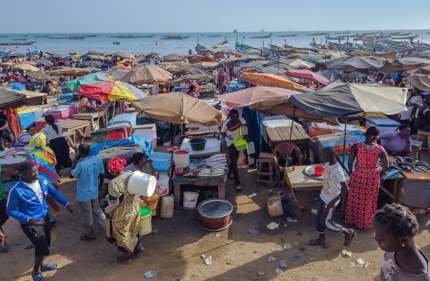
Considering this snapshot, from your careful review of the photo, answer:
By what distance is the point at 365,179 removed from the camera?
17.2 ft

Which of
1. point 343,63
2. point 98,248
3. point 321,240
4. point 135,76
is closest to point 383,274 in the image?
point 321,240

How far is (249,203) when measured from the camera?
6.67 meters

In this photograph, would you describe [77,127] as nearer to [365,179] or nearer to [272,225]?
[272,225]

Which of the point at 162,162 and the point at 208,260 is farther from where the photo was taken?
the point at 162,162

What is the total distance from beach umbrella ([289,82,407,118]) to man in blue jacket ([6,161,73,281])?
162 inches

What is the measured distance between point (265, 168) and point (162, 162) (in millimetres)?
2484

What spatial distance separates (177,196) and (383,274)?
4.57 meters

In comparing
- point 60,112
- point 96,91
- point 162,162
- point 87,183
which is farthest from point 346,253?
point 60,112

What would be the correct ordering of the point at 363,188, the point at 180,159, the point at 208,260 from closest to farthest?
the point at 208,260 → the point at 363,188 → the point at 180,159

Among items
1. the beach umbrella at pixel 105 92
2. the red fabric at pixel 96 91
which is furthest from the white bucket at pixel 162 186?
the red fabric at pixel 96 91

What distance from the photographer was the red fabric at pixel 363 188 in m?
5.16

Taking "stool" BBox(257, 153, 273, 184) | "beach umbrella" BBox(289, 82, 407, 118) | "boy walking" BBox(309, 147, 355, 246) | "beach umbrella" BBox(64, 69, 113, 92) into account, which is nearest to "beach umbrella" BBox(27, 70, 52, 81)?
"beach umbrella" BBox(64, 69, 113, 92)

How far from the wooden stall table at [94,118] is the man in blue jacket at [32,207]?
714 centimetres

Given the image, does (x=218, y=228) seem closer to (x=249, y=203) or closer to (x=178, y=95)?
(x=249, y=203)
